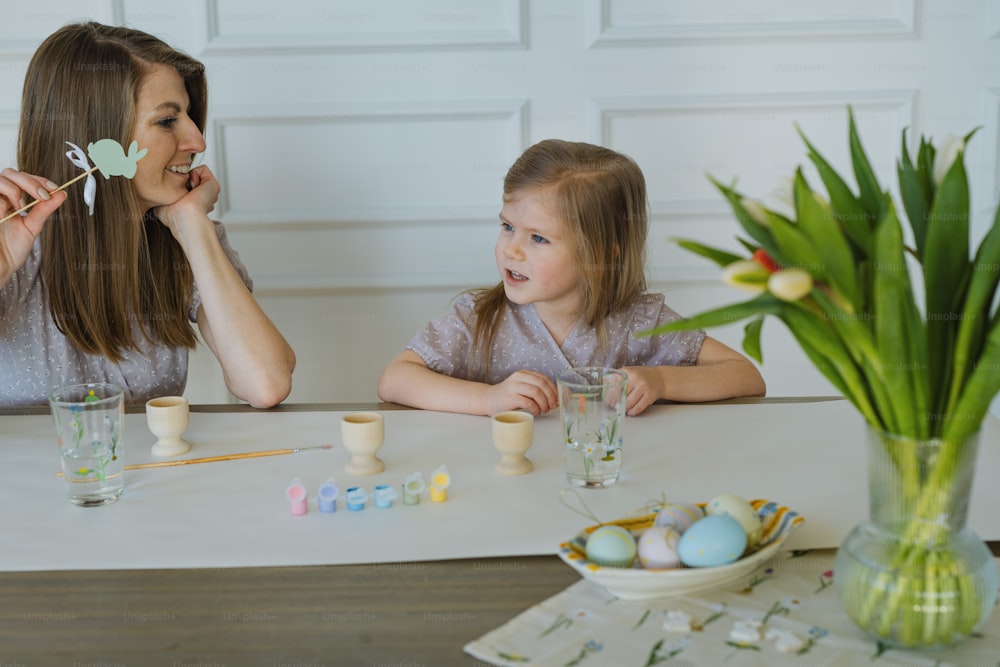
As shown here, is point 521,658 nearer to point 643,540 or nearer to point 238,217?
point 643,540

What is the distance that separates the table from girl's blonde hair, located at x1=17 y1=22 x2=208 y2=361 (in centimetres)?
69

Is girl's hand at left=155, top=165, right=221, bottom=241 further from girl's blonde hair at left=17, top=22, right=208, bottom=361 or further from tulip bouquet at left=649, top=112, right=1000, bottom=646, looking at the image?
tulip bouquet at left=649, top=112, right=1000, bottom=646

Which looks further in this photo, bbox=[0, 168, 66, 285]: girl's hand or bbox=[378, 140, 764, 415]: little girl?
bbox=[378, 140, 764, 415]: little girl

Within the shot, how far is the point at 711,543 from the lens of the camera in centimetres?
101

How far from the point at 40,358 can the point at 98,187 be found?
13.1 inches

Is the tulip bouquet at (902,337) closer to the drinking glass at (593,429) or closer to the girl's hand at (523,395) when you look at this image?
the drinking glass at (593,429)

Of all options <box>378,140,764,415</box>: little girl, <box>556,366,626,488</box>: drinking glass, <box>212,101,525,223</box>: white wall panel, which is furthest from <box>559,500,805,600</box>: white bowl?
<box>212,101,525,223</box>: white wall panel

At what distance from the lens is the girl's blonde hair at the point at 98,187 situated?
6.12ft

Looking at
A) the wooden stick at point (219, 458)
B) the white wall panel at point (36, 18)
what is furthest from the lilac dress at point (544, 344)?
the white wall panel at point (36, 18)

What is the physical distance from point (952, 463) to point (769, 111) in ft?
6.59

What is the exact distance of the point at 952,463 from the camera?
2.88ft

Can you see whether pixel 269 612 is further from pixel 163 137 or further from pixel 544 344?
pixel 163 137

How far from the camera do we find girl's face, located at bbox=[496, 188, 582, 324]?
192 centimetres

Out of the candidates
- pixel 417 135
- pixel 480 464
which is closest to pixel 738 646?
pixel 480 464
